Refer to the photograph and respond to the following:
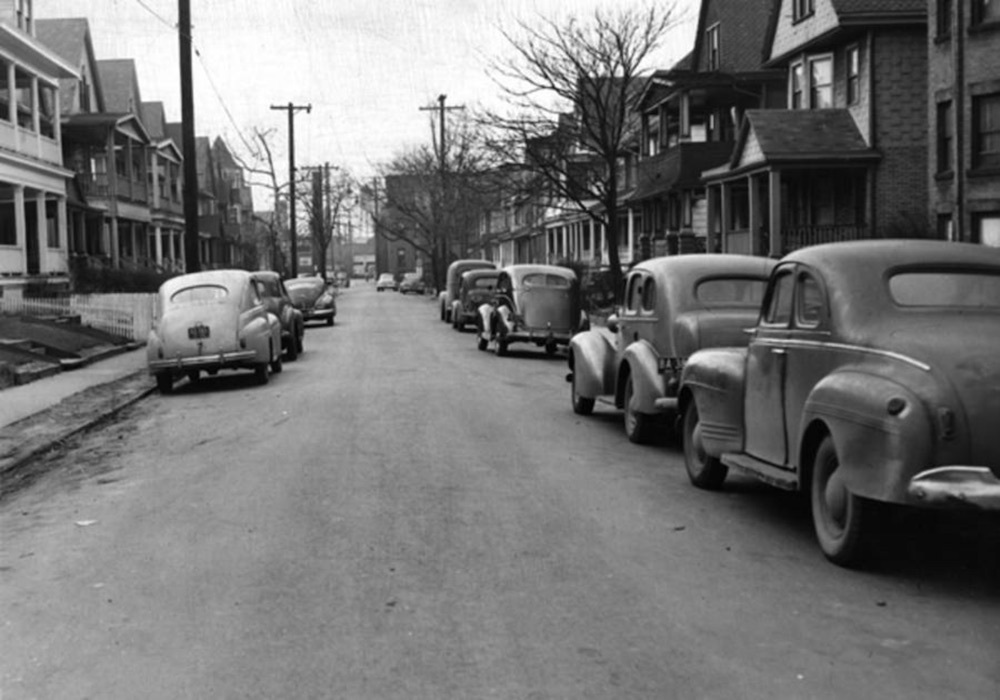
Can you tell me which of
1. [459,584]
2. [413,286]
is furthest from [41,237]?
[413,286]

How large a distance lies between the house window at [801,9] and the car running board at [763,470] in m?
26.8

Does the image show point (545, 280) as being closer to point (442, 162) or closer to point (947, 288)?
point (947, 288)

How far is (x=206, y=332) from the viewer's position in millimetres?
18281

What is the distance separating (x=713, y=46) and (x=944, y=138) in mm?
15869

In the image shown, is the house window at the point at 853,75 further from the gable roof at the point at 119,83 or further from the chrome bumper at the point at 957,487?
the gable roof at the point at 119,83

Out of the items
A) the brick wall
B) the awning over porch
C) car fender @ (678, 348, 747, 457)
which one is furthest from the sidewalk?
the brick wall

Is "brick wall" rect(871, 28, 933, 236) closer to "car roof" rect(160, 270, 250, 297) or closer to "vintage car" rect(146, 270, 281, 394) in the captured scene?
"car roof" rect(160, 270, 250, 297)

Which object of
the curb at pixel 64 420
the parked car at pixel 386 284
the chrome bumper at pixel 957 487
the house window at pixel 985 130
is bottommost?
the curb at pixel 64 420

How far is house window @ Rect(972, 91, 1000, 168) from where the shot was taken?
25.6 m

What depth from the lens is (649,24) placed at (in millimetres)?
32969

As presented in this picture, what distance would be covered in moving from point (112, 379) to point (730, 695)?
1666 cm

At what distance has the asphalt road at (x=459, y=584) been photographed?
494 cm

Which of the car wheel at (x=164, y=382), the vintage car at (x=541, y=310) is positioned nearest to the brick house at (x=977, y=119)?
the vintage car at (x=541, y=310)

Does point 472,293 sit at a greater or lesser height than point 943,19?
lesser
